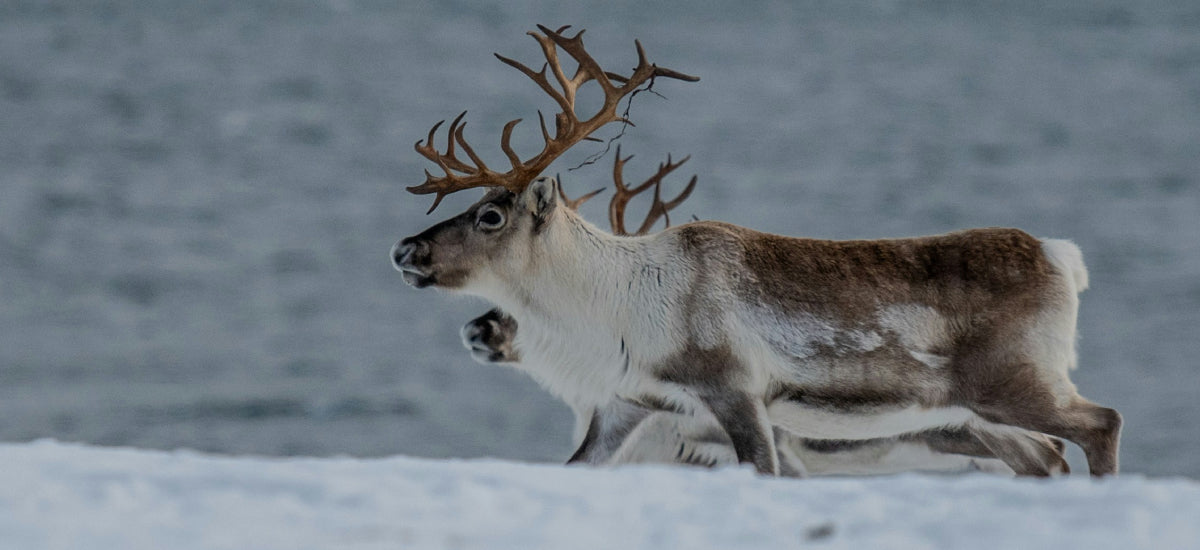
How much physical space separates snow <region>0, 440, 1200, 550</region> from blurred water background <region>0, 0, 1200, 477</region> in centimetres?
3727

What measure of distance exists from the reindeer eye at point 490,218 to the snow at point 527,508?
2.82 metres

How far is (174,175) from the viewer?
79.6m

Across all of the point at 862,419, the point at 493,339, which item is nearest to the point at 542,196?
the point at 493,339

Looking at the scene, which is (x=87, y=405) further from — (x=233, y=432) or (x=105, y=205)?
(x=105, y=205)

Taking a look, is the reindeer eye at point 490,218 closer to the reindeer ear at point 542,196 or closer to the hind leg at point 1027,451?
the reindeer ear at point 542,196

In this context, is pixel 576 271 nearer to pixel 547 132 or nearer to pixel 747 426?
pixel 547 132

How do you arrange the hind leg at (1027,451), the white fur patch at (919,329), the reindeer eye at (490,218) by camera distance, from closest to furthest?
the white fur patch at (919,329)
the hind leg at (1027,451)
the reindeer eye at (490,218)

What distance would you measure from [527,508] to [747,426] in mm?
2668

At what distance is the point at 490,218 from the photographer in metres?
8.61

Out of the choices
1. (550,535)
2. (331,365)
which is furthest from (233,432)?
(550,535)

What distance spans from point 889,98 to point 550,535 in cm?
7982

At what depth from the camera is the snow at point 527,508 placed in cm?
496

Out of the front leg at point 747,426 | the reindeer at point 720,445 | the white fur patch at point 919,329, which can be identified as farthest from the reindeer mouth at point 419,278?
the white fur patch at point 919,329

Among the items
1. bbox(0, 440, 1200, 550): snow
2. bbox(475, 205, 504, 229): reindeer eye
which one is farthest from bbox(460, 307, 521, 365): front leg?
bbox(0, 440, 1200, 550): snow
